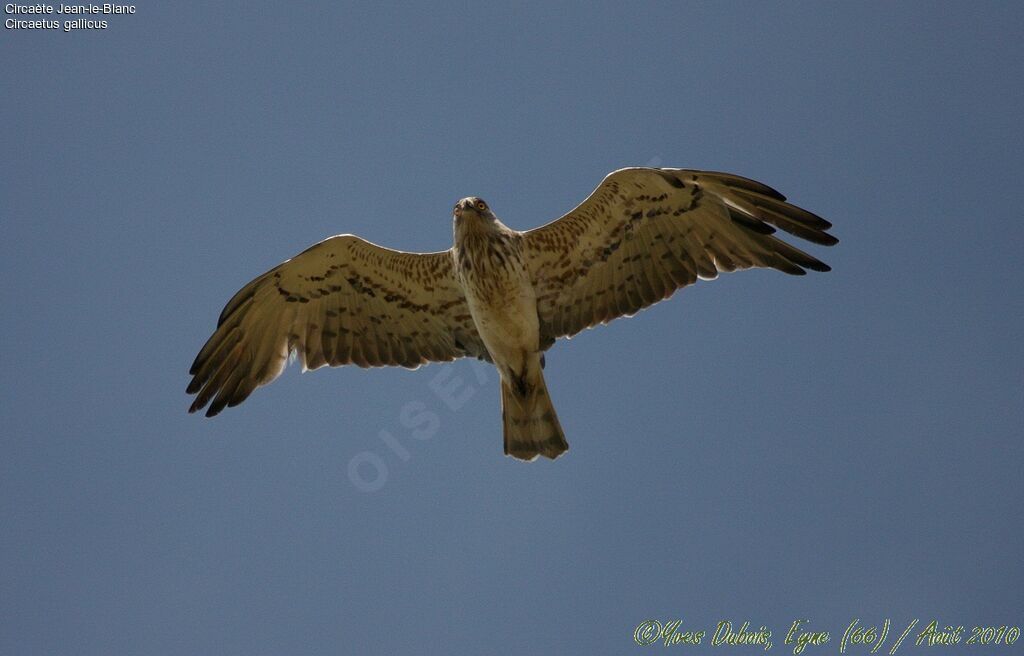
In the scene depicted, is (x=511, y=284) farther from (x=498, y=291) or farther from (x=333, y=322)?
(x=333, y=322)

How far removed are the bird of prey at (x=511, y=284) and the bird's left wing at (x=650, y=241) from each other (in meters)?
0.01

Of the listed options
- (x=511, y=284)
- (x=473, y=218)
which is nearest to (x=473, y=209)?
(x=473, y=218)

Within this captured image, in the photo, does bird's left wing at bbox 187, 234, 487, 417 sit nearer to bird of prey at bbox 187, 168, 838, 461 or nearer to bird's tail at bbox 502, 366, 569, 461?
bird of prey at bbox 187, 168, 838, 461

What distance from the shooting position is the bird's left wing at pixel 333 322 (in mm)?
12922

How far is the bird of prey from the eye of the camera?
40.1 ft

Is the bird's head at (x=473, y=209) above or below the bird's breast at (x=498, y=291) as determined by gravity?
above

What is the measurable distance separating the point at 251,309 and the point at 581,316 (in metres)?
3.85

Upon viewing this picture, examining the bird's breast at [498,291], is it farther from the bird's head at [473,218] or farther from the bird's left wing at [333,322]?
the bird's left wing at [333,322]

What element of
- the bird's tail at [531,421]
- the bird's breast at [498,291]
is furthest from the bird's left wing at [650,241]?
the bird's tail at [531,421]

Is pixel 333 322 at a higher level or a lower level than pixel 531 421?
higher

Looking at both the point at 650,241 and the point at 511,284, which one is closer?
the point at 511,284

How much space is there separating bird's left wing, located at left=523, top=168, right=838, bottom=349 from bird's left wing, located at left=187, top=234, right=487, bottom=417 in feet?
3.79

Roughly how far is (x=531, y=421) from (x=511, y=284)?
152cm

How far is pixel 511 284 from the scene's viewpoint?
12.4 meters
